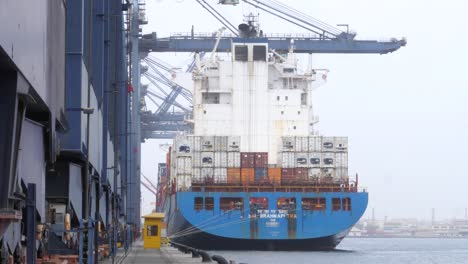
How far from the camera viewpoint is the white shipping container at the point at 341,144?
5750cm

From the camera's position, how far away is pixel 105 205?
31312 millimetres

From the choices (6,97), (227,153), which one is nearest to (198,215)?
(227,153)

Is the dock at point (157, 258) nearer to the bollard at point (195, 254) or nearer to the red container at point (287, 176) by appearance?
the bollard at point (195, 254)

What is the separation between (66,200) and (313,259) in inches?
1312

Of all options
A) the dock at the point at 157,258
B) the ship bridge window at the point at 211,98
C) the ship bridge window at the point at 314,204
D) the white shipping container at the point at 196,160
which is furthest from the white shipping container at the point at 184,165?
the dock at the point at 157,258

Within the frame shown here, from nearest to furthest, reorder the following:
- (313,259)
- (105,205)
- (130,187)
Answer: (105,205) < (313,259) < (130,187)

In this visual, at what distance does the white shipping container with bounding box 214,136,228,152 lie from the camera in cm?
5750

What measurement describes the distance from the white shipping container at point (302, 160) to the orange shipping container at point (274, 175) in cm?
122

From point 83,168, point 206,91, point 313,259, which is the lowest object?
point 313,259

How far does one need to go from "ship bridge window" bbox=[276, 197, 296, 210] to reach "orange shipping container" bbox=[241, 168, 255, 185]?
6.46ft

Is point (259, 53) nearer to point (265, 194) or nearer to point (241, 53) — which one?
point (241, 53)

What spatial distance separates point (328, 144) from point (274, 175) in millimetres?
3595

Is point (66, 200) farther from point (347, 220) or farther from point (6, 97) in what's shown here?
point (347, 220)

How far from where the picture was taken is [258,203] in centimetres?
5709
